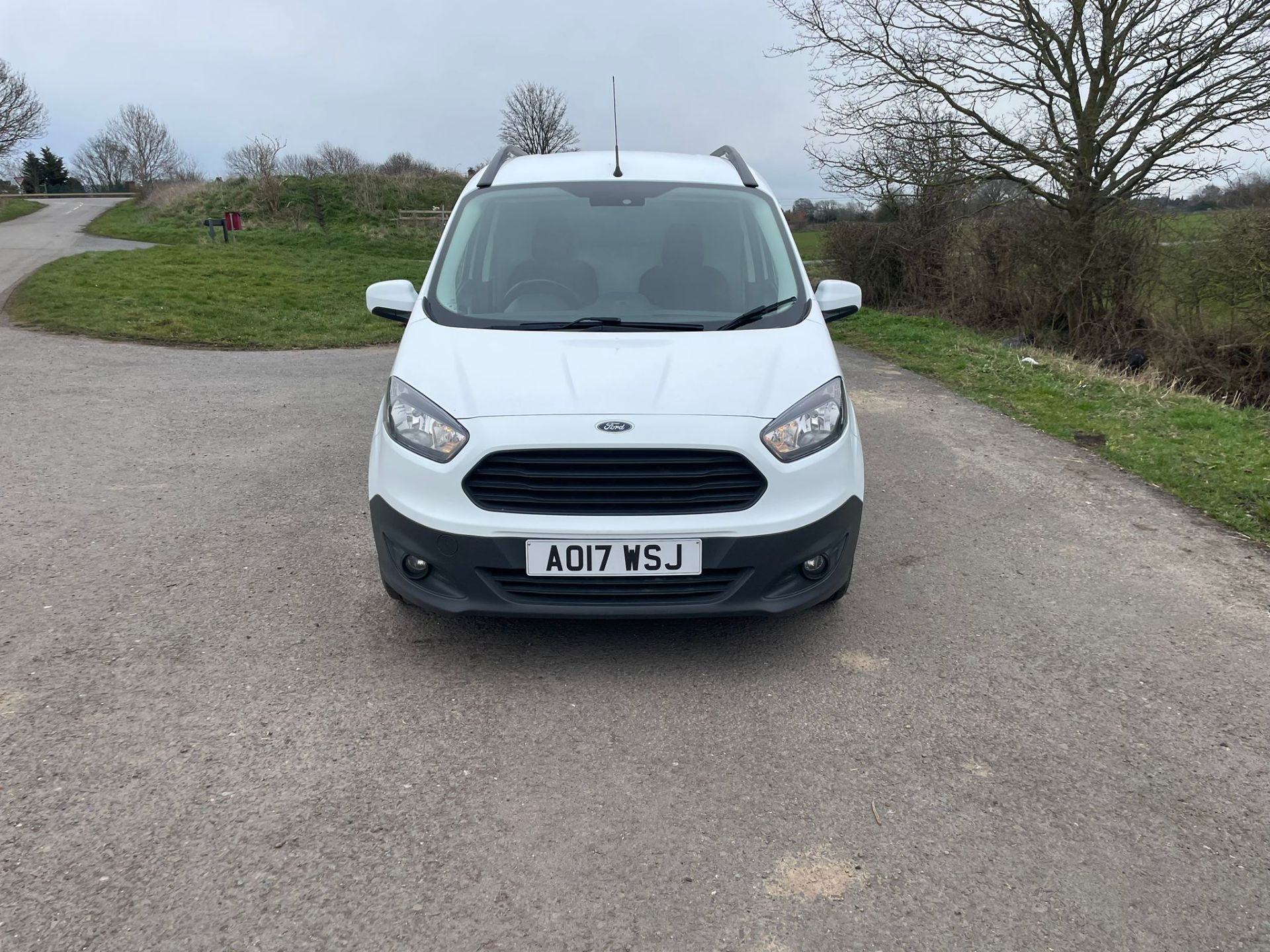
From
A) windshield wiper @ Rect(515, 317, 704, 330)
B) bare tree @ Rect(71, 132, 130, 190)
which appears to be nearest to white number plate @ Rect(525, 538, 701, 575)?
windshield wiper @ Rect(515, 317, 704, 330)

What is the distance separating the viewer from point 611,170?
4.91 m

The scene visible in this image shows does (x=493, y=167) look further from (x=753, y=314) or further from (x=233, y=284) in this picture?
(x=233, y=284)

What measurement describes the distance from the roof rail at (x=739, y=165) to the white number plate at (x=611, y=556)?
2.48m

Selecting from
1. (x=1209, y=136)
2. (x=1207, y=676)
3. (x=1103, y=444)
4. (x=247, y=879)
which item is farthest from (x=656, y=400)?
(x=1209, y=136)

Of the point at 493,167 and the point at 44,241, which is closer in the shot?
the point at 493,167

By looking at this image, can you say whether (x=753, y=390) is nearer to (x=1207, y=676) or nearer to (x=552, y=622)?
(x=552, y=622)

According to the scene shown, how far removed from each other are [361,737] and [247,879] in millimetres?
685

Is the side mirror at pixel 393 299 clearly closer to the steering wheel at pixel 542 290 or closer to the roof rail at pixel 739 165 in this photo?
the steering wheel at pixel 542 290

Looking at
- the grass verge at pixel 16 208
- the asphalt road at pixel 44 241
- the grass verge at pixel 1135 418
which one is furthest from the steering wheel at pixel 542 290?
the grass verge at pixel 16 208

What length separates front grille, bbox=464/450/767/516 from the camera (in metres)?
3.23

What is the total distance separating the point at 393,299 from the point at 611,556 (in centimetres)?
195

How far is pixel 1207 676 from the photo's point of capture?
343cm

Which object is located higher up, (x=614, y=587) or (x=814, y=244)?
(x=614, y=587)

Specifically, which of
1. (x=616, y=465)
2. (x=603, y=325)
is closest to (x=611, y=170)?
(x=603, y=325)
